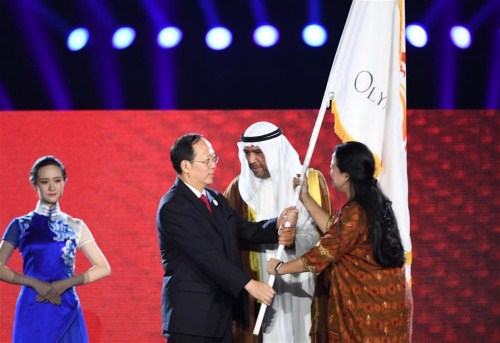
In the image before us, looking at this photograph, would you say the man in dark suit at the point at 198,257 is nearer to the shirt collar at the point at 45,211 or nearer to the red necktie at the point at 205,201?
the red necktie at the point at 205,201

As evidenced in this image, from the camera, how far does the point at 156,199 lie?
5246 mm

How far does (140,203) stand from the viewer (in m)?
5.24

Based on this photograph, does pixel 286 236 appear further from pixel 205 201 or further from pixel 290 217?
pixel 205 201

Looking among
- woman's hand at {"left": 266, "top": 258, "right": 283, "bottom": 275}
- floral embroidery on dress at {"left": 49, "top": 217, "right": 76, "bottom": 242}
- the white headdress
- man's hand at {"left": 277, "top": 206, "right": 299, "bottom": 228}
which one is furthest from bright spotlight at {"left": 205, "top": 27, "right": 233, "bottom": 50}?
woman's hand at {"left": 266, "top": 258, "right": 283, "bottom": 275}

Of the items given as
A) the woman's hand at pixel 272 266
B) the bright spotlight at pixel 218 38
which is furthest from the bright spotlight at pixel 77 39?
the woman's hand at pixel 272 266

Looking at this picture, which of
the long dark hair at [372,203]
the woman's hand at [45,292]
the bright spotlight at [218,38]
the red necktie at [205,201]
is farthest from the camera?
the bright spotlight at [218,38]

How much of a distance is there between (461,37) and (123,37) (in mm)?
2376

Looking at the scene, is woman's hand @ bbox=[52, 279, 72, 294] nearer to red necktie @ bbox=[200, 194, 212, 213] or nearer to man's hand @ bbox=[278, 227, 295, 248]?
red necktie @ bbox=[200, 194, 212, 213]

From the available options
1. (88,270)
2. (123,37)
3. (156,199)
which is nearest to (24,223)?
(88,270)

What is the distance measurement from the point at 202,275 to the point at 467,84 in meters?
3.01

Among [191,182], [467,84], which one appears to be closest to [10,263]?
[191,182]

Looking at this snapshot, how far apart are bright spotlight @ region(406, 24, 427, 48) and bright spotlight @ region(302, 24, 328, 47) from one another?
22.7 inches

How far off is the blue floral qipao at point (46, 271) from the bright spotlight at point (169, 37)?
2032 mm

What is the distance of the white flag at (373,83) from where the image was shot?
3.57 m
